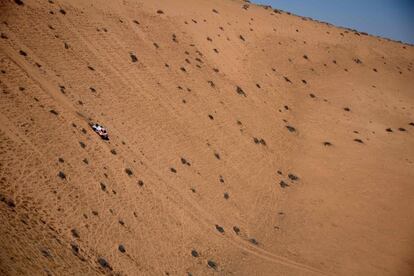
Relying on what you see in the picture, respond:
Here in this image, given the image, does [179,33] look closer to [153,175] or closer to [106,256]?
[153,175]

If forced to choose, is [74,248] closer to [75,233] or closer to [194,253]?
[75,233]

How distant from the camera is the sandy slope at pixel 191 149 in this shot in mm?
15906

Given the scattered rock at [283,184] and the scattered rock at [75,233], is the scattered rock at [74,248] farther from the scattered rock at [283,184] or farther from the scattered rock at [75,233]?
the scattered rock at [283,184]

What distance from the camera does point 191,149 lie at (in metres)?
23.2

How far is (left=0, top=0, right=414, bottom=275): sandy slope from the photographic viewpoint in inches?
626

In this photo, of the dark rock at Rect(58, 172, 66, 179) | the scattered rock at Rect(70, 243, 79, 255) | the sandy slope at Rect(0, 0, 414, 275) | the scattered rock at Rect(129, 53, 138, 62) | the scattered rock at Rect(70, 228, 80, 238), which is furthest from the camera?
the scattered rock at Rect(129, 53, 138, 62)

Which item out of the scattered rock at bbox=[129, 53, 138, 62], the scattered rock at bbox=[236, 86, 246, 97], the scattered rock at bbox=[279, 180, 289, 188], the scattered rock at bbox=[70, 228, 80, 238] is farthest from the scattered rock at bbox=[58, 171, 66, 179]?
the scattered rock at bbox=[236, 86, 246, 97]

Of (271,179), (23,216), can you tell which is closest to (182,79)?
(271,179)

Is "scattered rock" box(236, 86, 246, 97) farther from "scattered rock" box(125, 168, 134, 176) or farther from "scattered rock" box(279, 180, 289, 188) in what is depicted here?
"scattered rock" box(125, 168, 134, 176)

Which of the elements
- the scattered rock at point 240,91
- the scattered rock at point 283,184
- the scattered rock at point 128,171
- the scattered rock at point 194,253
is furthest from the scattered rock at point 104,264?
the scattered rock at point 240,91

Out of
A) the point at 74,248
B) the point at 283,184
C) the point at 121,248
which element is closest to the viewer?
the point at 74,248

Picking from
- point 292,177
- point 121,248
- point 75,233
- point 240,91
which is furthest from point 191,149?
point 75,233

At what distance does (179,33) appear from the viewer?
29922 mm

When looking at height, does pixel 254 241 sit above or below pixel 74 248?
above
